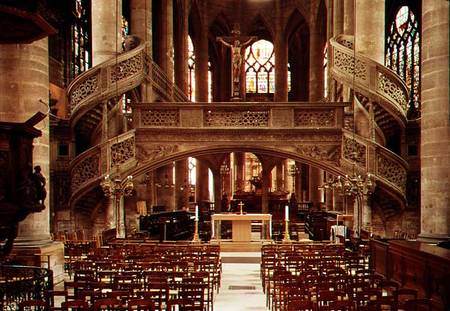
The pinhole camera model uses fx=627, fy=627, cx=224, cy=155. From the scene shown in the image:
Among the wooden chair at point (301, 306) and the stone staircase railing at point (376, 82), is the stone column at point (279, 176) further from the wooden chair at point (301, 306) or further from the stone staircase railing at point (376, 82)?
the wooden chair at point (301, 306)

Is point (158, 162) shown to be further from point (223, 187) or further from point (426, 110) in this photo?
point (223, 187)

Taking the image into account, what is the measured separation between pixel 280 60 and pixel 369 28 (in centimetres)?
1862

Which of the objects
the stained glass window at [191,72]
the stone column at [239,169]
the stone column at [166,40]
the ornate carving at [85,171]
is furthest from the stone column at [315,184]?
the ornate carving at [85,171]

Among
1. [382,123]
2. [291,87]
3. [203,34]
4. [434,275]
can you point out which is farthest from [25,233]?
[291,87]

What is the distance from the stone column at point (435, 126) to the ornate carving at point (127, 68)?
38.1 feet

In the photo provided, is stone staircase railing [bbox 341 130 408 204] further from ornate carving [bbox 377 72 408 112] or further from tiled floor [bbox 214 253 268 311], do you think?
tiled floor [bbox 214 253 268 311]

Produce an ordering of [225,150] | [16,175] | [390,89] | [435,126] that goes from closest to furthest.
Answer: [16,175]
[435,126]
[390,89]
[225,150]

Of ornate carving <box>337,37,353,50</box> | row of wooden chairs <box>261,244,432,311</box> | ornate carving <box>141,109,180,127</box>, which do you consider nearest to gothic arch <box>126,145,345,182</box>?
ornate carving <box>141,109,180,127</box>

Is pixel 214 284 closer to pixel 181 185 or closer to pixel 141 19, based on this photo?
pixel 141 19

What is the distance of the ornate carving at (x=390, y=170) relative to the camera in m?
22.2

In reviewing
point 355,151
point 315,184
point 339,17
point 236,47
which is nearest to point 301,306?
point 355,151

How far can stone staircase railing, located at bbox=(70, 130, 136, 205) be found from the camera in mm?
22562

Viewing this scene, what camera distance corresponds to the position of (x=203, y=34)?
137ft

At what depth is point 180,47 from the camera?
3666 centimetres
